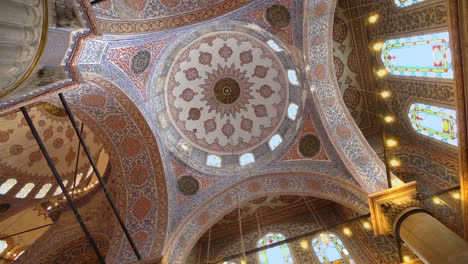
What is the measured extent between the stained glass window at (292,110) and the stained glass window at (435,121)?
332 cm

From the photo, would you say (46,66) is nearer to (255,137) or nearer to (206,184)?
(206,184)

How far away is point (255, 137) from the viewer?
392 inches

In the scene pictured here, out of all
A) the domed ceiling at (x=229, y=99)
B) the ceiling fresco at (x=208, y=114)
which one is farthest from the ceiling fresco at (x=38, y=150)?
the domed ceiling at (x=229, y=99)

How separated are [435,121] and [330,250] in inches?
189

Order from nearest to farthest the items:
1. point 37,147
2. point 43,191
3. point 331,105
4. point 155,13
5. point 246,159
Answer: point 155,13, point 331,105, point 246,159, point 43,191, point 37,147

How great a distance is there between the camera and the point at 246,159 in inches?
377

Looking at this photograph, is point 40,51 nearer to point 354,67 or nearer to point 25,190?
point 354,67

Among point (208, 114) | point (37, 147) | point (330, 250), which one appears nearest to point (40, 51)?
point (208, 114)

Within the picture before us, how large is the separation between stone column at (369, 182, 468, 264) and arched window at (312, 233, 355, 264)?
2765 millimetres

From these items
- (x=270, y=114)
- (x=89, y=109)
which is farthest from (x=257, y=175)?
(x=89, y=109)

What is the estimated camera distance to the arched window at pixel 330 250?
831cm

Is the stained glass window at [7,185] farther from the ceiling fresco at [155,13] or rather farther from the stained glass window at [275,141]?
the stained glass window at [275,141]

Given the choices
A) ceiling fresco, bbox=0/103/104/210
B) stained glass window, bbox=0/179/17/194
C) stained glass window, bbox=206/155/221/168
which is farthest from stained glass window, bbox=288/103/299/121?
stained glass window, bbox=0/179/17/194

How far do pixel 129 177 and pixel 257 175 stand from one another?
3912 millimetres
